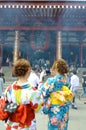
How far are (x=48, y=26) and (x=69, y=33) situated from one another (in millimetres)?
2380

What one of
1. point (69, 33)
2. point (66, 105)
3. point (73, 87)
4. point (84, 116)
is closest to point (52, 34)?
point (69, 33)

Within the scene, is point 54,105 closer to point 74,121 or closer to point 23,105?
point 23,105

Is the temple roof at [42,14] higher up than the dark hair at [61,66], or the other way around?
the temple roof at [42,14]

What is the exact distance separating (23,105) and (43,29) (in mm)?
15939

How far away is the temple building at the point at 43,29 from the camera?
1694 cm

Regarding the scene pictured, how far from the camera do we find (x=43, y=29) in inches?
798

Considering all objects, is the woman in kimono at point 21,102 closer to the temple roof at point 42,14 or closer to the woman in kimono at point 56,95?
the woman in kimono at point 56,95

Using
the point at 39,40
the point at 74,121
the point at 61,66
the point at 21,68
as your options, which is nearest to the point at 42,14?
the point at 39,40

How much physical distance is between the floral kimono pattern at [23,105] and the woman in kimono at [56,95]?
1.05m

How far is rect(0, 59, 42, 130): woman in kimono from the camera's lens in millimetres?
4492

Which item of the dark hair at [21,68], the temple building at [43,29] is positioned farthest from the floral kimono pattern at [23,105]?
the temple building at [43,29]

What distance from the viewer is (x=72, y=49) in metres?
24.2

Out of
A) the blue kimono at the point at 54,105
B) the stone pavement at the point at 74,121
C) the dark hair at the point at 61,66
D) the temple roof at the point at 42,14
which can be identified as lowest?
the stone pavement at the point at 74,121

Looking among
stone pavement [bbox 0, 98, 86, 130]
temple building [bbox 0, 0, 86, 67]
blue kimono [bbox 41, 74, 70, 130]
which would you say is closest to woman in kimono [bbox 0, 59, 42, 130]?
blue kimono [bbox 41, 74, 70, 130]
